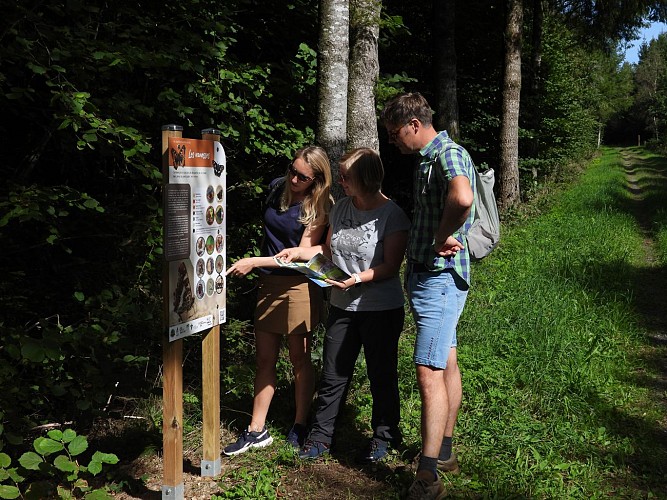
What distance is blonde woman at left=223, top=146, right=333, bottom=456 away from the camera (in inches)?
156

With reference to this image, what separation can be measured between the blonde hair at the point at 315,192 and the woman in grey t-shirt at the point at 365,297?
131 millimetres

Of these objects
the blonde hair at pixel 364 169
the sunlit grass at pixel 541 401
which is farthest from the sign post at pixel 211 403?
the blonde hair at pixel 364 169

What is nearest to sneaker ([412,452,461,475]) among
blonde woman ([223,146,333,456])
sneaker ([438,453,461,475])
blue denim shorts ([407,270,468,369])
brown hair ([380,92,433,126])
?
sneaker ([438,453,461,475])

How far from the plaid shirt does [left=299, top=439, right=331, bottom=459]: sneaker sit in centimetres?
139

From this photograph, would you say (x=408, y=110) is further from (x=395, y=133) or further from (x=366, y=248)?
(x=366, y=248)

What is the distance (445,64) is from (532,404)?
8639mm

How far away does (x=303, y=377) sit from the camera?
423 cm

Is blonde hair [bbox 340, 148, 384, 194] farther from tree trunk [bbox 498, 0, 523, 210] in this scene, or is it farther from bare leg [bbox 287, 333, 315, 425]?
tree trunk [bbox 498, 0, 523, 210]

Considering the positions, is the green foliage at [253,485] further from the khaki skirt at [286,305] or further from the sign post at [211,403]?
the khaki skirt at [286,305]

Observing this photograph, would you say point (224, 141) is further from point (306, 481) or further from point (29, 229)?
point (306, 481)

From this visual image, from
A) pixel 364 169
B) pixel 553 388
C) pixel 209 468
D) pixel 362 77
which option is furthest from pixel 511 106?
pixel 209 468

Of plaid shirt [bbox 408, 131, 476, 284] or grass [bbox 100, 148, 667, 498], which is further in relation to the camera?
grass [bbox 100, 148, 667, 498]

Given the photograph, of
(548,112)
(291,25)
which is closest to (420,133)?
(291,25)

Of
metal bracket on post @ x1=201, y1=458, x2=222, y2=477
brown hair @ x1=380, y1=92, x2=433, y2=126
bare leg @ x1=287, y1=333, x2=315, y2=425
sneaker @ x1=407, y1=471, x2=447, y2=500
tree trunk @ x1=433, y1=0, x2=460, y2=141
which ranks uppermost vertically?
tree trunk @ x1=433, y1=0, x2=460, y2=141
